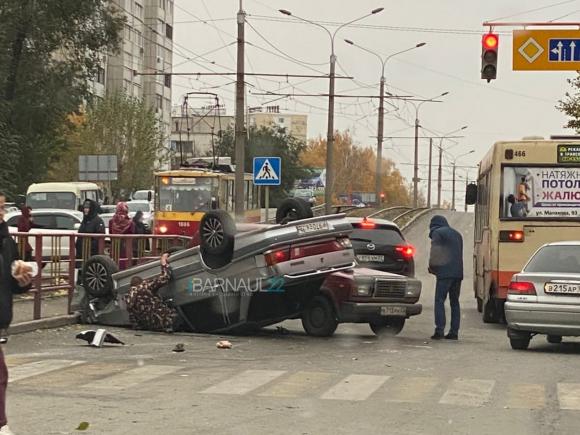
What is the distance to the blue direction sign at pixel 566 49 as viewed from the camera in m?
26.1

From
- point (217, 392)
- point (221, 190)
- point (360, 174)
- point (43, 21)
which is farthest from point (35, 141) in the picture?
point (360, 174)

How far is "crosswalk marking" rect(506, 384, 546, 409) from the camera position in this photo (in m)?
10.3

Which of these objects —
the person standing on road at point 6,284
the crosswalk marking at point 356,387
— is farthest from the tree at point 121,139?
the person standing on road at point 6,284

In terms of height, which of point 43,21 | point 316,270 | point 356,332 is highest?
point 43,21

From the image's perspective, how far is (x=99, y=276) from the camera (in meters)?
16.9

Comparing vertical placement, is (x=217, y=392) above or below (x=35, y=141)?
below

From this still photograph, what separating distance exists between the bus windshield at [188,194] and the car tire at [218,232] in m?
20.2

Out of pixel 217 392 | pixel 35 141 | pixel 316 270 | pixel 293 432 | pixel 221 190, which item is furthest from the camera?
pixel 35 141

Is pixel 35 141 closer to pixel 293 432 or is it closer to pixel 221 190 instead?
pixel 221 190

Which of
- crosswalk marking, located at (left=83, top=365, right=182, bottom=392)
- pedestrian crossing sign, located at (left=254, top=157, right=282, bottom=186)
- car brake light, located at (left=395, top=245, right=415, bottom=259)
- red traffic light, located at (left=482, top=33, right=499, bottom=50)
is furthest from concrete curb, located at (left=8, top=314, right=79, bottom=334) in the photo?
pedestrian crossing sign, located at (left=254, top=157, right=282, bottom=186)

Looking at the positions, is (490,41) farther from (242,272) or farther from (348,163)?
(348,163)

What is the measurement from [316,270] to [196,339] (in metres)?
1.88

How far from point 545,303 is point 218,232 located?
14.2ft

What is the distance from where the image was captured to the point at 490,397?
35.6ft
